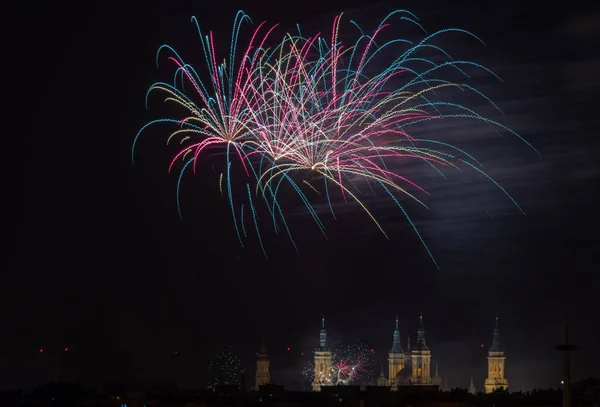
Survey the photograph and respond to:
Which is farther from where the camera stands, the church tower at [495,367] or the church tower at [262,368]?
the church tower at [495,367]

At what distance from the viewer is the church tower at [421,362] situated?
183688 millimetres

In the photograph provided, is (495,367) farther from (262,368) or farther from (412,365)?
(262,368)

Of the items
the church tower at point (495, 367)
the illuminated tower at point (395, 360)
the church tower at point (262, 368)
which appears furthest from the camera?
the illuminated tower at point (395, 360)

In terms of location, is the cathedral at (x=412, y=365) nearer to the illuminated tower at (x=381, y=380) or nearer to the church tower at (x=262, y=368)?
the illuminated tower at (x=381, y=380)

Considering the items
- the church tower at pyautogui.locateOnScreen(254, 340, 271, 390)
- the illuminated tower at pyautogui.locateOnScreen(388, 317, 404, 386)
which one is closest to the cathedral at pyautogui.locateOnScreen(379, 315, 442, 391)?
the illuminated tower at pyautogui.locateOnScreen(388, 317, 404, 386)

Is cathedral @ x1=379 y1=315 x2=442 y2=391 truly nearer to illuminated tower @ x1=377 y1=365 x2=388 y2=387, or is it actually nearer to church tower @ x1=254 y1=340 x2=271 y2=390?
illuminated tower @ x1=377 y1=365 x2=388 y2=387

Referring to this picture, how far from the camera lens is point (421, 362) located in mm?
187000

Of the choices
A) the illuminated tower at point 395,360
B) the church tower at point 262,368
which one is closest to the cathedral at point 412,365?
the illuminated tower at point 395,360

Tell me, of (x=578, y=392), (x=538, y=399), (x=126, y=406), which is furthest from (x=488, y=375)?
(x=126, y=406)

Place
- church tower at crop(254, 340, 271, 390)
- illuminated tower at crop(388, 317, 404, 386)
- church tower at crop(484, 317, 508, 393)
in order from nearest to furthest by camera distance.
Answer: church tower at crop(254, 340, 271, 390)
church tower at crop(484, 317, 508, 393)
illuminated tower at crop(388, 317, 404, 386)

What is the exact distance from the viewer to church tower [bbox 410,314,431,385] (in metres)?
184

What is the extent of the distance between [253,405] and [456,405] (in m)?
14.7

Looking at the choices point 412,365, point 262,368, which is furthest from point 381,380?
point 262,368

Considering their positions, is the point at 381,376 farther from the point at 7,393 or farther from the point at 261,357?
the point at 7,393
